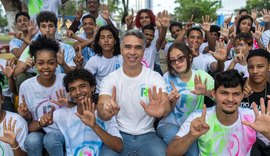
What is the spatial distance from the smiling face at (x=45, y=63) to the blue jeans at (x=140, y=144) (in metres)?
1.13

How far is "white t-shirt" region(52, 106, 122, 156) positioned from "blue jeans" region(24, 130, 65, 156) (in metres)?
0.07

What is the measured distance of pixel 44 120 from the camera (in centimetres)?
333

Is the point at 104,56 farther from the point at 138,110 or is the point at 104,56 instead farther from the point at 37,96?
the point at 138,110

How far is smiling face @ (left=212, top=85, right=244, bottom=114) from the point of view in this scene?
285 cm

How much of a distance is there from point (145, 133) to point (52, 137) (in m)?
0.96

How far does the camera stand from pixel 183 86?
12.2 feet

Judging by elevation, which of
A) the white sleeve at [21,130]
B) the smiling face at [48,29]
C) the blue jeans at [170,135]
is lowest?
the blue jeans at [170,135]

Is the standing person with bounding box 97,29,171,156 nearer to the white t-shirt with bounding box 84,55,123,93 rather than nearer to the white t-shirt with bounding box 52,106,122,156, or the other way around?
the white t-shirt with bounding box 52,106,122,156

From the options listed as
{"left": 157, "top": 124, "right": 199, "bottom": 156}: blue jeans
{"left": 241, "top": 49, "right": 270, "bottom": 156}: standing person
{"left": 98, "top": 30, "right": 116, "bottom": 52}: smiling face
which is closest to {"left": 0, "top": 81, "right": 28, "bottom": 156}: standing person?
{"left": 157, "top": 124, "right": 199, "bottom": 156}: blue jeans

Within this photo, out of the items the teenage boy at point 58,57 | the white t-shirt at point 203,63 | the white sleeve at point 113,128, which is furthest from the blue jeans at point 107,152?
the white t-shirt at point 203,63

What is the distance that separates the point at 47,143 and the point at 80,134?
1.16ft

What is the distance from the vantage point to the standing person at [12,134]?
2892 millimetres

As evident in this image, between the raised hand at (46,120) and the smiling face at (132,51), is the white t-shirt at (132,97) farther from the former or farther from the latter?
the raised hand at (46,120)

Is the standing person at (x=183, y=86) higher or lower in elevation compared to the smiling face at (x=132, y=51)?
lower
